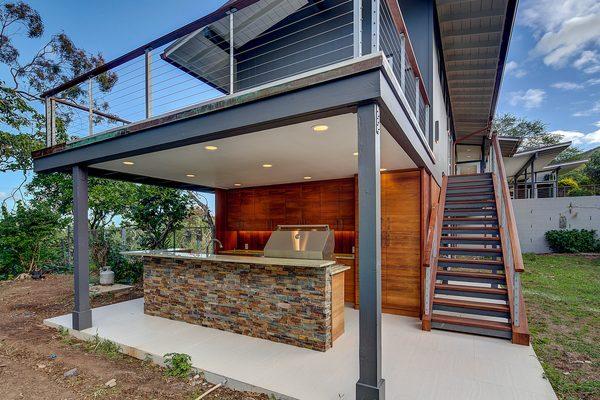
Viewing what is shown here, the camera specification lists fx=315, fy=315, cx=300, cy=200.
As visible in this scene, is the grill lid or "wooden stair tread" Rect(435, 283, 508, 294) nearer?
"wooden stair tread" Rect(435, 283, 508, 294)

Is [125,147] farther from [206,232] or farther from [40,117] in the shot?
[40,117]

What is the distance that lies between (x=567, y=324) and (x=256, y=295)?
15.5 feet

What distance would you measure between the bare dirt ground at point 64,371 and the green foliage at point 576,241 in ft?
45.2

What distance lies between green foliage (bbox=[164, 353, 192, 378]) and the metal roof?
6.89 meters

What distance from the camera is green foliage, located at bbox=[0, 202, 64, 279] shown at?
820 cm

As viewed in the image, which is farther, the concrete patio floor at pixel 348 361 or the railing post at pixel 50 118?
the railing post at pixel 50 118

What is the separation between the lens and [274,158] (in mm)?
4707

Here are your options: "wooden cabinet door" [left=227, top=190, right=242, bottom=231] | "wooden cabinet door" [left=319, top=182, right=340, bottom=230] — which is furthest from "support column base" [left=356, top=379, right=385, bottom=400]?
"wooden cabinet door" [left=227, top=190, right=242, bottom=231]

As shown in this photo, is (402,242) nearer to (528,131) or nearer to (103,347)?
(103,347)

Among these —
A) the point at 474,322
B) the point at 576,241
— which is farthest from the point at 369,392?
the point at 576,241

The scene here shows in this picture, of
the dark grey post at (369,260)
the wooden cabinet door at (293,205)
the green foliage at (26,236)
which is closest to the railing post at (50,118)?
the wooden cabinet door at (293,205)

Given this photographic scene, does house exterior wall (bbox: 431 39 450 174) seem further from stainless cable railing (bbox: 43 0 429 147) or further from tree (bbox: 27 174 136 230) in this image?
tree (bbox: 27 174 136 230)

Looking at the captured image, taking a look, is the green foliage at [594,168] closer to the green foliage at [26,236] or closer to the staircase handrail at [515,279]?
the staircase handrail at [515,279]

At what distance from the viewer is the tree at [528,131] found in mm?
27141
